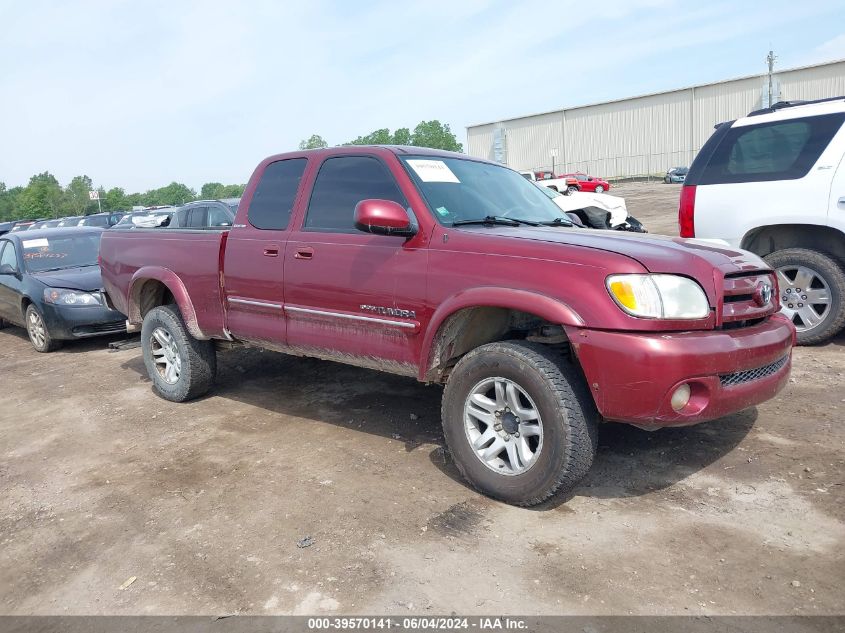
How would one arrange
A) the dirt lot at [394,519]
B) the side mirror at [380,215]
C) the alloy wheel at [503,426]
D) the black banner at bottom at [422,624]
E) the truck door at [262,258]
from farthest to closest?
the truck door at [262,258] < the side mirror at [380,215] < the alloy wheel at [503,426] < the dirt lot at [394,519] < the black banner at bottom at [422,624]

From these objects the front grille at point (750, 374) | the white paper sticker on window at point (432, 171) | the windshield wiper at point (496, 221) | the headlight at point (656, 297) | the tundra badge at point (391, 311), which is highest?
the white paper sticker on window at point (432, 171)

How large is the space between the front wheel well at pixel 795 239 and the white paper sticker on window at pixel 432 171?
10.9ft

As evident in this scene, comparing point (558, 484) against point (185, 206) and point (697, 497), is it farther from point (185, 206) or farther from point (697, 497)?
point (185, 206)

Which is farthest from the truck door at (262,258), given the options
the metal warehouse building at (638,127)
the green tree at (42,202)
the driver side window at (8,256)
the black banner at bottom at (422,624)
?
the green tree at (42,202)

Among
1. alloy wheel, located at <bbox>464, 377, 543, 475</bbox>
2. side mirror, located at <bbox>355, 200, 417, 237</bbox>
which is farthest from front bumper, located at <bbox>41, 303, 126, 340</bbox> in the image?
alloy wheel, located at <bbox>464, 377, 543, 475</bbox>

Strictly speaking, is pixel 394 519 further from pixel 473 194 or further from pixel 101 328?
pixel 101 328

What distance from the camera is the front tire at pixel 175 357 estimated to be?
5496mm

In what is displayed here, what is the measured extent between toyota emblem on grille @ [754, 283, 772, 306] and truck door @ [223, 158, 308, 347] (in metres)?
2.86

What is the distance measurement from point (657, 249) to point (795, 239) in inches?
136

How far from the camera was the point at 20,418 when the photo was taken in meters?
5.67

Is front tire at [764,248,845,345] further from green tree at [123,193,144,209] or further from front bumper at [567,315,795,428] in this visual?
green tree at [123,193,144,209]

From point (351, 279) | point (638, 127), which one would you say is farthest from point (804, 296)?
point (638, 127)

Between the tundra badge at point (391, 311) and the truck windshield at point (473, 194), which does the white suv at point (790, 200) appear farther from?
the tundra badge at point (391, 311)

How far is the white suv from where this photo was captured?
5789mm
